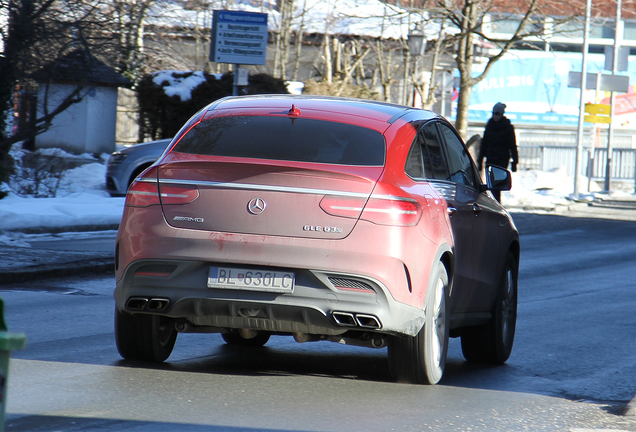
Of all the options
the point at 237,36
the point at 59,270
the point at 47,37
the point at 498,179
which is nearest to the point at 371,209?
the point at 498,179

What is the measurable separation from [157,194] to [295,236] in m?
0.84

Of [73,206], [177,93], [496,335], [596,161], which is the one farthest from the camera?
[596,161]

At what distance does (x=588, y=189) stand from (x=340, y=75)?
31.5ft

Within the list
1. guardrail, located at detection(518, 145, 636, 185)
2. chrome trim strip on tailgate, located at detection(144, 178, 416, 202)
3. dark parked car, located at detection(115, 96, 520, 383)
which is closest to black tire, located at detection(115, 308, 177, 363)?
dark parked car, located at detection(115, 96, 520, 383)

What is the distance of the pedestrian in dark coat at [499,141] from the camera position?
62.7 feet

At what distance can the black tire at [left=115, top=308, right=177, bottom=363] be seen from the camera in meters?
6.32

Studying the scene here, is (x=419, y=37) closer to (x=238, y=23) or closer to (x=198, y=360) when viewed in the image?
(x=238, y=23)

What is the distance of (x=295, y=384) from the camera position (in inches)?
240

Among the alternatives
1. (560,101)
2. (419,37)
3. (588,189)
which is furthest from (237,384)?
(560,101)

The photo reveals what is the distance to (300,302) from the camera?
18.5 ft

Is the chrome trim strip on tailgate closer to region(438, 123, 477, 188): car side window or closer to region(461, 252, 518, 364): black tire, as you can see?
region(438, 123, 477, 188): car side window

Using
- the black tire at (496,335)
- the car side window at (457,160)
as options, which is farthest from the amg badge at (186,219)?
→ the black tire at (496,335)

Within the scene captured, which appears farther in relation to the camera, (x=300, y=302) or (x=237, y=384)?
(x=237, y=384)

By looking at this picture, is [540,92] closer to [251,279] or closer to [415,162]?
[415,162]
